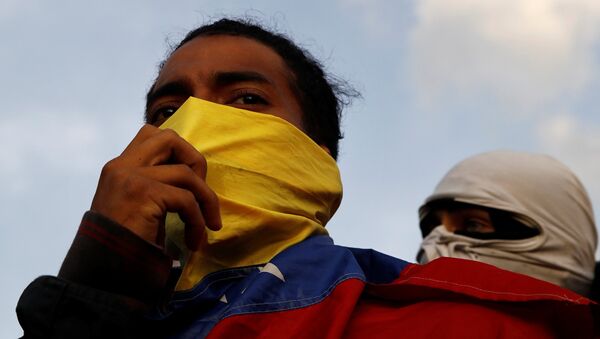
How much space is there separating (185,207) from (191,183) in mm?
61

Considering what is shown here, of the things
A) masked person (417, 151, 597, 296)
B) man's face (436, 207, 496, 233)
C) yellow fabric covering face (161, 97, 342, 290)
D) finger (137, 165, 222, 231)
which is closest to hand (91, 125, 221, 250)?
finger (137, 165, 222, 231)

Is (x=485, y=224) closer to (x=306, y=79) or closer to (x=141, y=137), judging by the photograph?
(x=306, y=79)

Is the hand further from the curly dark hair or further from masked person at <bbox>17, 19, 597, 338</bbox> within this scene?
the curly dark hair

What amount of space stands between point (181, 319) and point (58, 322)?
13.5 inches

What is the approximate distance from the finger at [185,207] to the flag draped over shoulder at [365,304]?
0.61ft

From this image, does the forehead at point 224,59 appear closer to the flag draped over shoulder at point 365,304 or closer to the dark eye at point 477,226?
the flag draped over shoulder at point 365,304

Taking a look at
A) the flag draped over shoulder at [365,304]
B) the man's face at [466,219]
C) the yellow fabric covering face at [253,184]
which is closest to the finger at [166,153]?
the yellow fabric covering face at [253,184]

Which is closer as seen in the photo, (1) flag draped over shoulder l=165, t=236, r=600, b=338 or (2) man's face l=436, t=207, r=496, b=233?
(1) flag draped over shoulder l=165, t=236, r=600, b=338

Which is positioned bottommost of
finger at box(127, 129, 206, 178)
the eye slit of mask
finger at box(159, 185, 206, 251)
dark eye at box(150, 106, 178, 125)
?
the eye slit of mask

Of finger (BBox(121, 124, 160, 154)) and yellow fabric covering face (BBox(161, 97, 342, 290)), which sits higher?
finger (BBox(121, 124, 160, 154))

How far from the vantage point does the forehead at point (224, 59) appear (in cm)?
312

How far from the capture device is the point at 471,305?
7.90 ft

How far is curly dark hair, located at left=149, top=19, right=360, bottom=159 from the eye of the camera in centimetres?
340

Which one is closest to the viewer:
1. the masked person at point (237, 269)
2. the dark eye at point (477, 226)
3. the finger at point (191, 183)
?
the masked person at point (237, 269)
